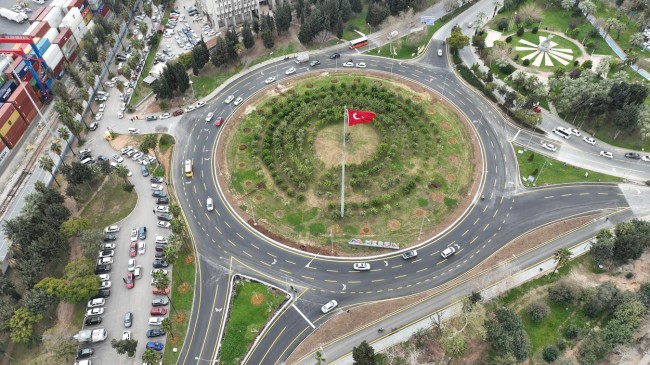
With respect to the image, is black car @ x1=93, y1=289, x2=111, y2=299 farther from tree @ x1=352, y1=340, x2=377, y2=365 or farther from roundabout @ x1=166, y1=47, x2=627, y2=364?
tree @ x1=352, y1=340, x2=377, y2=365

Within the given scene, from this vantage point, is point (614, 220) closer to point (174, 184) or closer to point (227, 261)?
point (227, 261)

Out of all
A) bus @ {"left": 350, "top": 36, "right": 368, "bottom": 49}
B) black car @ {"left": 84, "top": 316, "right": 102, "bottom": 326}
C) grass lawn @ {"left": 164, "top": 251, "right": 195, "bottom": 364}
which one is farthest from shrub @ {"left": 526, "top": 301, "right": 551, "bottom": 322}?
bus @ {"left": 350, "top": 36, "right": 368, "bottom": 49}

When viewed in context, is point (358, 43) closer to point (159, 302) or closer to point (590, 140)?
point (590, 140)

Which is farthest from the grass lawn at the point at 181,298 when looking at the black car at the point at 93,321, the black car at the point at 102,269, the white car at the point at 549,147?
the white car at the point at 549,147

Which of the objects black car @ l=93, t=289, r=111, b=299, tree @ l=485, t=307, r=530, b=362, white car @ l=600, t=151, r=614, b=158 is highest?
black car @ l=93, t=289, r=111, b=299

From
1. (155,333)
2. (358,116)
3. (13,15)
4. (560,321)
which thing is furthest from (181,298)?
(13,15)

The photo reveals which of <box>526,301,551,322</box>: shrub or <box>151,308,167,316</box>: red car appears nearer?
<box>526,301,551,322</box>: shrub

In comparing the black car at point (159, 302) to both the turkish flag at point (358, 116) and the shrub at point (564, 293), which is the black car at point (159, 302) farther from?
the shrub at point (564, 293)
